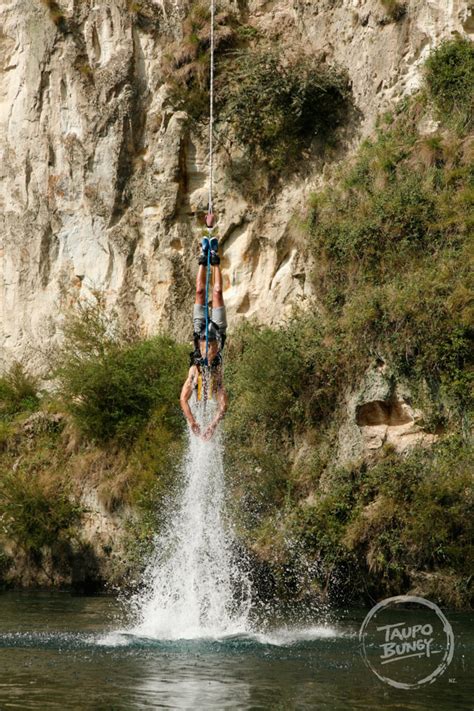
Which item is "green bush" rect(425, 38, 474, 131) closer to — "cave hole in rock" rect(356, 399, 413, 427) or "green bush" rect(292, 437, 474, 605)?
"cave hole in rock" rect(356, 399, 413, 427)

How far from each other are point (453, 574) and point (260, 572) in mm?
4098

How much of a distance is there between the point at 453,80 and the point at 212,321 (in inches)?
509

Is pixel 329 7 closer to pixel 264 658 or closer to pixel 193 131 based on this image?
pixel 193 131

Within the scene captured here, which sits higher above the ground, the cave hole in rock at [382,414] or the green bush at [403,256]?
the green bush at [403,256]

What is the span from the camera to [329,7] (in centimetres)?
3203

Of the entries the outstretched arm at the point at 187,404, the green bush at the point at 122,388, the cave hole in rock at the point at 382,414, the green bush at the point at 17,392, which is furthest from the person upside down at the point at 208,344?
the green bush at the point at 17,392

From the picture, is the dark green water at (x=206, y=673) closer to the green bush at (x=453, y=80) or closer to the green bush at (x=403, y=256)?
the green bush at (x=403, y=256)

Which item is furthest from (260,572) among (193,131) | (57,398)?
(193,131)

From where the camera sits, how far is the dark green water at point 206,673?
12.8 meters

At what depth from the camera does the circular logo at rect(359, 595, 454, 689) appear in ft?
47.7

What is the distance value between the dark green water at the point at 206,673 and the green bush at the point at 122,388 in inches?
381

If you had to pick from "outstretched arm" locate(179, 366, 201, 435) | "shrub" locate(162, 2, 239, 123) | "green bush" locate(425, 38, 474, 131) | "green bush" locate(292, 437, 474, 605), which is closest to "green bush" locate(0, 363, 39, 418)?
"shrub" locate(162, 2, 239, 123)

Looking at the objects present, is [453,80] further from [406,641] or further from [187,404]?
[406,641]

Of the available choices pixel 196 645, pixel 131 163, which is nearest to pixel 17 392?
pixel 131 163
